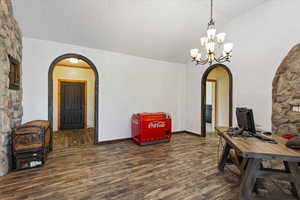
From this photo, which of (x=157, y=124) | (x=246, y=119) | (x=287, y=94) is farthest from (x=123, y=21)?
(x=287, y=94)

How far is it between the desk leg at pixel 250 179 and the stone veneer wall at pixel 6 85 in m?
3.35

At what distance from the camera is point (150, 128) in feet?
12.3

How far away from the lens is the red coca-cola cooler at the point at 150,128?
12.0 feet

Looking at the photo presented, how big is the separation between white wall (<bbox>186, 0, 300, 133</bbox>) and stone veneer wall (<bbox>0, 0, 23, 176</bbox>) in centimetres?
462

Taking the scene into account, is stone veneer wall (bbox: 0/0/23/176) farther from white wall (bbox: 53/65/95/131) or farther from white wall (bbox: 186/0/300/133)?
white wall (bbox: 186/0/300/133)

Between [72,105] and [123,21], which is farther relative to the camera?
[72,105]

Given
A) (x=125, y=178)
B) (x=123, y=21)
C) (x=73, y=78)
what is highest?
(x=123, y=21)

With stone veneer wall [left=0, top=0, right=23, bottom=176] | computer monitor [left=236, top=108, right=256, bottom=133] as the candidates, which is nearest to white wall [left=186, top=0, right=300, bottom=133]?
computer monitor [left=236, top=108, right=256, bottom=133]

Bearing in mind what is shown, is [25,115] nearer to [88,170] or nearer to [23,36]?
[23,36]

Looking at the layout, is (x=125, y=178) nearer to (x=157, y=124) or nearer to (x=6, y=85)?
(x=157, y=124)

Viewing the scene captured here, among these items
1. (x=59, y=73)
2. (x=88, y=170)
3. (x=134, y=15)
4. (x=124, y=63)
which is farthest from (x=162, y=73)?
(x=59, y=73)

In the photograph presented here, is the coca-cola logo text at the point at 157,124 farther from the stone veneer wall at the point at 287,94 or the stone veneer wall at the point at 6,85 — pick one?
the stone veneer wall at the point at 6,85

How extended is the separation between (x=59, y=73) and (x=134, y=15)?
3.89m

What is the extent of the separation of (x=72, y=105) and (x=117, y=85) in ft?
9.02
